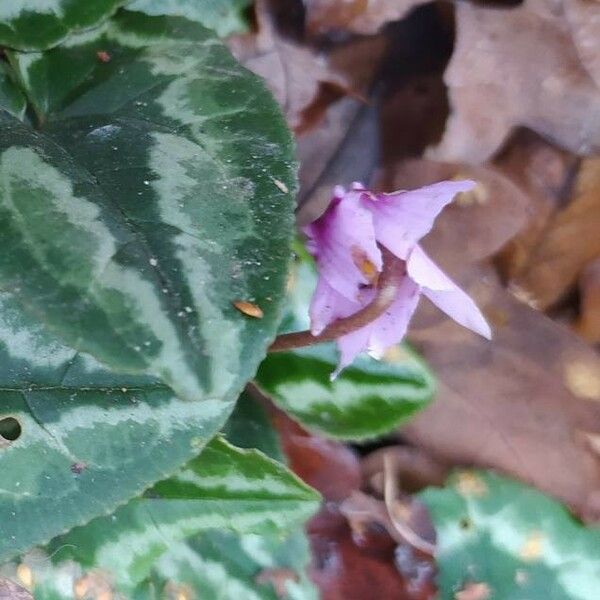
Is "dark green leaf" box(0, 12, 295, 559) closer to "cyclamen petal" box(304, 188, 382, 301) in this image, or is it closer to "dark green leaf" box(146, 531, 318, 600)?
"cyclamen petal" box(304, 188, 382, 301)

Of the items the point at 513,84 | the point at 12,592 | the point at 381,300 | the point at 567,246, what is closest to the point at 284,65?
the point at 513,84

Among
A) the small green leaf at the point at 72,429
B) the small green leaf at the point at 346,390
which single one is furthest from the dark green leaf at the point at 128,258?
the small green leaf at the point at 346,390

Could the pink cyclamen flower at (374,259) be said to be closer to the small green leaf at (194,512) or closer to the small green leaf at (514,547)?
the small green leaf at (194,512)

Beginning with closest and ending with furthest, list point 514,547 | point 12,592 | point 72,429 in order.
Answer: point 72,429 < point 12,592 < point 514,547

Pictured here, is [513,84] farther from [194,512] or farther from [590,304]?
[194,512]

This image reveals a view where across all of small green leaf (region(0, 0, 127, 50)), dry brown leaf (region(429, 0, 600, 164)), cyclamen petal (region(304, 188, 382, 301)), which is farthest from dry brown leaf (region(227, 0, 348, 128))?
cyclamen petal (region(304, 188, 382, 301))

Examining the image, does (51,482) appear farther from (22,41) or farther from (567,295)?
(567,295)
